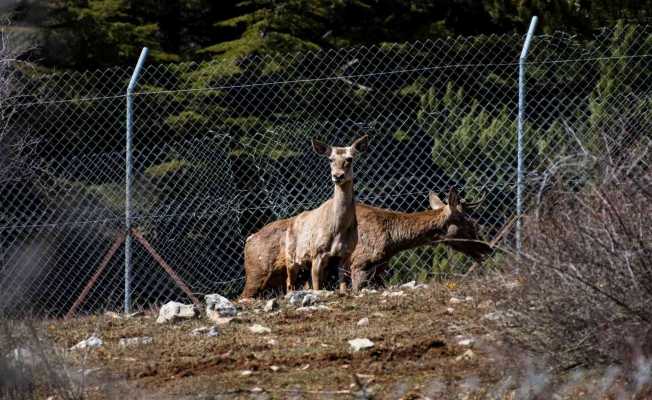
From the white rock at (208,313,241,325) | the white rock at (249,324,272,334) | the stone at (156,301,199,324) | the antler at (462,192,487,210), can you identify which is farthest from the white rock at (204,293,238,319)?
the antler at (462,192,487,210)

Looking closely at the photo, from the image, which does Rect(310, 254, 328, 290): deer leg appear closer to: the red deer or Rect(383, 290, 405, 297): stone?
the red deer

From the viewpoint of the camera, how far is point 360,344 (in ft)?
22.1

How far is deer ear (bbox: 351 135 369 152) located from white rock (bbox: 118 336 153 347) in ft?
12.6

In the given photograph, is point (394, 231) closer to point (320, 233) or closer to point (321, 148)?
point (320, 233)

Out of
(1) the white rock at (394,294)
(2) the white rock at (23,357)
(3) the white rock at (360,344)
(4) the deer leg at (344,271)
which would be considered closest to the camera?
(2) the white rock at (23,357)

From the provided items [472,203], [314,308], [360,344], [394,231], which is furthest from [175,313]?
[394,231]

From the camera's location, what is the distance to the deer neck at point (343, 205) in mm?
11031

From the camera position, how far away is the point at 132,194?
413 inches

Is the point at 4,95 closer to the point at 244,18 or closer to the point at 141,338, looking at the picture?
the point at 141,338

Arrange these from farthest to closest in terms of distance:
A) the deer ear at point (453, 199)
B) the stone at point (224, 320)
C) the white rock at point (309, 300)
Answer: the deer ear at point (453, 199) → the white rock at point (309, 300) → the stone at point (224, 320)

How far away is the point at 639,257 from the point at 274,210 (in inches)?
261

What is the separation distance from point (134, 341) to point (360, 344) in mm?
1534

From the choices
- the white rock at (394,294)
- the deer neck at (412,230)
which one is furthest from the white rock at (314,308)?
the deer neck at (412,230)

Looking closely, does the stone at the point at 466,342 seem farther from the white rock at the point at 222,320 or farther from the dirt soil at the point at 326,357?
the white rock at the point at 222,320
